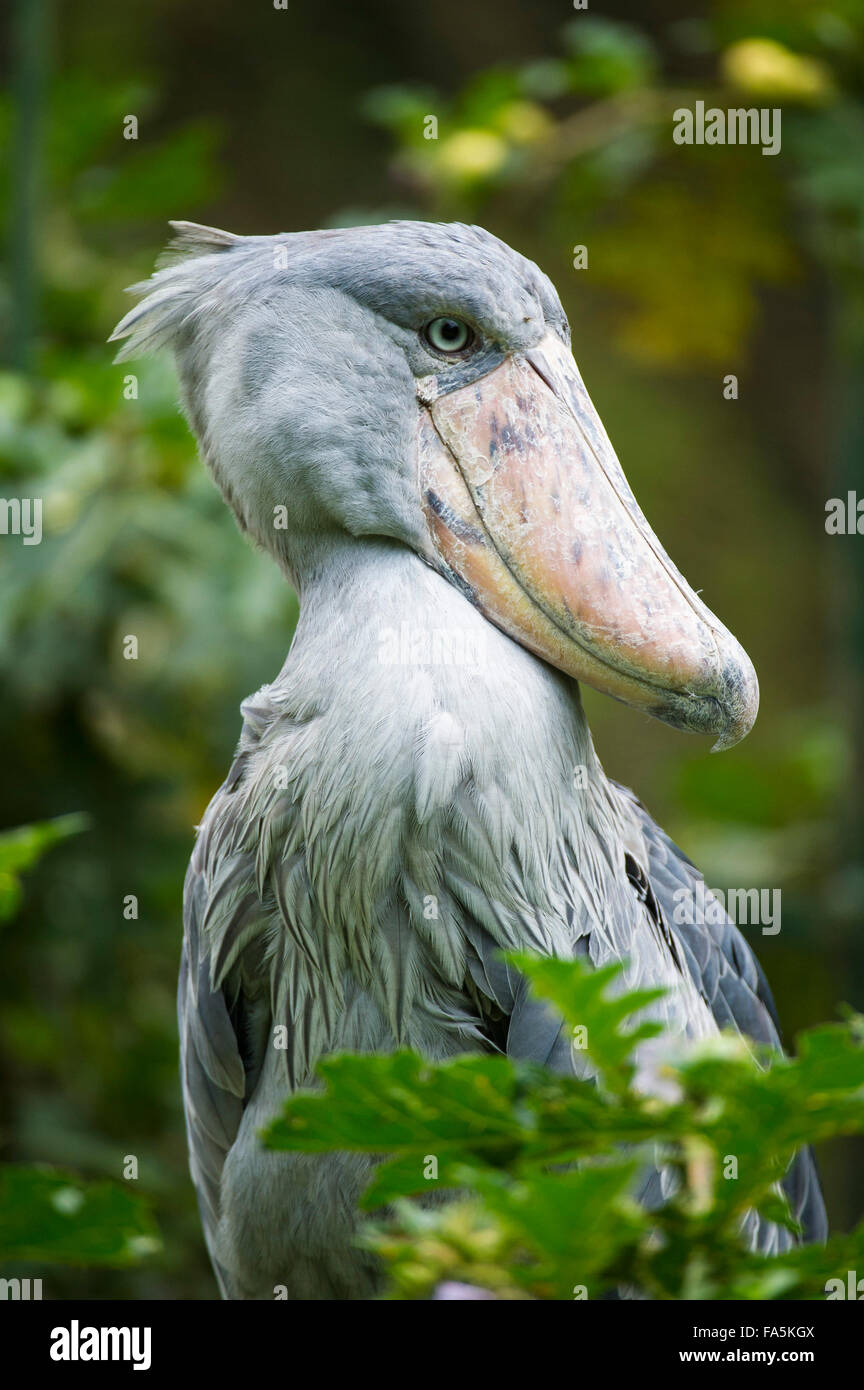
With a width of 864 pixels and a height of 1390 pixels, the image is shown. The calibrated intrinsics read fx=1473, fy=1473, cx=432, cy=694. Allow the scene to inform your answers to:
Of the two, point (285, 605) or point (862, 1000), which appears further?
point (862, 1000)

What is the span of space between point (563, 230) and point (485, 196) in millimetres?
340

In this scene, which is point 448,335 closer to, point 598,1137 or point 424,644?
point 424,644

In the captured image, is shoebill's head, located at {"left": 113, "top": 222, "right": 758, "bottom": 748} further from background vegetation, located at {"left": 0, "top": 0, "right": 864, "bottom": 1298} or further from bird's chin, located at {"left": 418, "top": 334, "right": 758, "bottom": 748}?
background vegetation, located at {"left": 0, "top": 0, "right": 864, "bottom": 1298}

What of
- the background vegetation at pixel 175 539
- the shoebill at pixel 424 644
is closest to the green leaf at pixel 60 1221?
the shoebill at pixel 424 644

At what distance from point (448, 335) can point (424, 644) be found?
14.1 inches

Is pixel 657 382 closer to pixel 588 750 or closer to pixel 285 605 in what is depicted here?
pixel 285 605

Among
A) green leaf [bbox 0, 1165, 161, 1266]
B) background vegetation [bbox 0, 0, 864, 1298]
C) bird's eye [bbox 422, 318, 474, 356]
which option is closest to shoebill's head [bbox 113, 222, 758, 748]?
bird's eye [bbox 422, 318, 474, 356]

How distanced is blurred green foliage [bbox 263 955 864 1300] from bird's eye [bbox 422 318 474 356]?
3.18 feet

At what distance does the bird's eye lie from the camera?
1.65m

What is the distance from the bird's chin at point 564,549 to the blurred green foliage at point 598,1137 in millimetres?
662

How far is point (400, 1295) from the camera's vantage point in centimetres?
90

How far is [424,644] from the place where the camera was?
1.60 m

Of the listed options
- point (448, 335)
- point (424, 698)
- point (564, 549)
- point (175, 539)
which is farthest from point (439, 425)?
point (175, 539)

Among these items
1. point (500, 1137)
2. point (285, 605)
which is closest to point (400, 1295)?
point (500, 1137)
